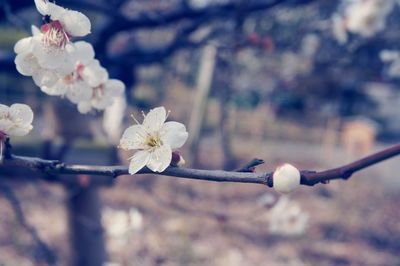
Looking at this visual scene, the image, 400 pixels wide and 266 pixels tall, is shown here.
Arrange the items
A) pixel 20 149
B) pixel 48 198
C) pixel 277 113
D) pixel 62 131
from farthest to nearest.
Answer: pixel 277 113 < pixel 48 198 < pixel 20 149 < pixel 62 131

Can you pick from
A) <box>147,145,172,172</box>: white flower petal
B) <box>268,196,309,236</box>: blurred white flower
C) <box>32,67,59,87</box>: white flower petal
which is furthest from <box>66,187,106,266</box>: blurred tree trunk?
<box>147,145,172,172</box>: white flower petal

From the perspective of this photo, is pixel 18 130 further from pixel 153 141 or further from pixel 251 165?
pixel 251 165

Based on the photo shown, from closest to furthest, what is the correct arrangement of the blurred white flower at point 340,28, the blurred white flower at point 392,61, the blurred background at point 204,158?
the blurred background at point 204,158 < the blurred white flower at point 392,61 < the blurred white flower at point 340,28

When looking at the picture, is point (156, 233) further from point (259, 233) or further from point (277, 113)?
point (277, 113)

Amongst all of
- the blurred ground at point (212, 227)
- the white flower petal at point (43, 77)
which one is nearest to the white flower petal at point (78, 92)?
the white flower petal at point (43, 77)

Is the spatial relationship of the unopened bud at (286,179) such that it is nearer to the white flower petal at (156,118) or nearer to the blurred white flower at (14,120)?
the white flower petal at (156,118)

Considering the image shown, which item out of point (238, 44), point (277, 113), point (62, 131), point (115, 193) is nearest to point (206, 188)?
point (115, 193)
